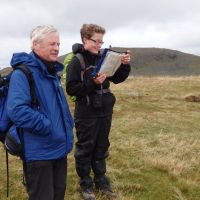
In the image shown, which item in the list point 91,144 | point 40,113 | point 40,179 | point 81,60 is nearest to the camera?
point 40,113

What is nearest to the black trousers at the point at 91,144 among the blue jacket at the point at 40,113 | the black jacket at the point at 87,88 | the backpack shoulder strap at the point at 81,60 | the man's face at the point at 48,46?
the black jacket at the point at 87,88

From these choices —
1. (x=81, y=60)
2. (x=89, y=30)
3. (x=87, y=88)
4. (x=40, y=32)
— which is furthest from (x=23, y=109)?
(x=89, y=30)

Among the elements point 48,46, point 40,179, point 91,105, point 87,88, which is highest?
point 48,46

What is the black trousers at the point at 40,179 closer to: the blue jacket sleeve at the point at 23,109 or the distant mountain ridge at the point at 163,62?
the blue jacket sleeve at the point at 23,109

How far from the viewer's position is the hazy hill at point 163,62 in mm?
179000

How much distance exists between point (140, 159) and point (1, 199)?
3.16m

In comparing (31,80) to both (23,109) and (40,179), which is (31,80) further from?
(40,179)

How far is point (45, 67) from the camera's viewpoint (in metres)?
4.73

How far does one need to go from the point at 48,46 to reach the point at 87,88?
146 centimetres

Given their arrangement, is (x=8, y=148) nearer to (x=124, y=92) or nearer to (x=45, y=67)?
(x=45, y=67)

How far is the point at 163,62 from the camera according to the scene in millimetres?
185750

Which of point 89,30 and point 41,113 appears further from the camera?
point 89,30

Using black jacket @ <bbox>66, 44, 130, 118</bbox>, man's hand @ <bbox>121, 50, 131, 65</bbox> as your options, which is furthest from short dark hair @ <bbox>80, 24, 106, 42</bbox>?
man's hand @ <bbox>121, 50, 131, 65</bbox>

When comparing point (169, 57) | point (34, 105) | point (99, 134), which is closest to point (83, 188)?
point (99, 134)
